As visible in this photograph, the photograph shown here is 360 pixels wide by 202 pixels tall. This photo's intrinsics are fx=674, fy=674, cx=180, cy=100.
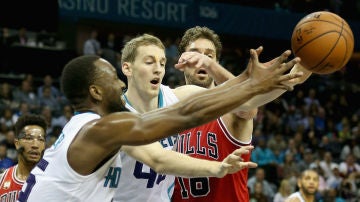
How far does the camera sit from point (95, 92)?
3504mm

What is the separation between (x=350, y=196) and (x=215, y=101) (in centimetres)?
1107

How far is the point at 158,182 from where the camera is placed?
453 centimetres

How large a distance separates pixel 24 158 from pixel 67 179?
95.9 inches

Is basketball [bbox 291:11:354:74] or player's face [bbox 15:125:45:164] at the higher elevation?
basketball [bbox 291:11:354:74]

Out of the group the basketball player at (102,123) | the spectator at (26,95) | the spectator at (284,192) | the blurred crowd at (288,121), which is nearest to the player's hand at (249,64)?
the basketball player at (102,123)

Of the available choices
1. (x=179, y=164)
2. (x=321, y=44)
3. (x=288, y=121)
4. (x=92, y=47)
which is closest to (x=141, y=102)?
(x=179, y=164)

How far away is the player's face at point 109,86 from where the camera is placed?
351 cm

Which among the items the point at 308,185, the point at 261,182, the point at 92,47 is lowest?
the point at 261,182

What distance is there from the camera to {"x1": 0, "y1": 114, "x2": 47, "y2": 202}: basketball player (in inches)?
221

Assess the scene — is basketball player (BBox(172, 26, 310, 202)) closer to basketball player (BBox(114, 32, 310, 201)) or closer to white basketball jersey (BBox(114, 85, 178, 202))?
basketball player (BBox(114, 32, 310, 201))

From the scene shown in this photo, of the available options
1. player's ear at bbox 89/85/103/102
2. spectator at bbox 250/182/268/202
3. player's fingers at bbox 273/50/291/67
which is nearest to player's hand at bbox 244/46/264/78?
player's fingers at bbox 273/50/291/67

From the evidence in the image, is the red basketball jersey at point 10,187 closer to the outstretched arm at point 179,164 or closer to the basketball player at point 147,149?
the basketball player at point 147,149

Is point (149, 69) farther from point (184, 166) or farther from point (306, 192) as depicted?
point (306, 192)

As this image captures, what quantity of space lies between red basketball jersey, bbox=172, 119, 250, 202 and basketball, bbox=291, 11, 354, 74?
0.95 metres
